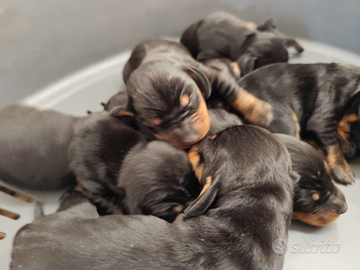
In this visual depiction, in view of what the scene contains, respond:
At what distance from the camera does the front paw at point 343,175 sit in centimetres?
196

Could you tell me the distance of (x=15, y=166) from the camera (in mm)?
1837

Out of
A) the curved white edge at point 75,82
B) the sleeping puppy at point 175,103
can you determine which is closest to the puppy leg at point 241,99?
the sleeping puppy at point 175,103

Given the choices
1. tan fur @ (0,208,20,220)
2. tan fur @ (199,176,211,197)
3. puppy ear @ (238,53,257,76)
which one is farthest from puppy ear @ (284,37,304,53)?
tan fur @ (0,208,20,220)

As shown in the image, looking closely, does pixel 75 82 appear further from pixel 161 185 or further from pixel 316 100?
pixel 316 100

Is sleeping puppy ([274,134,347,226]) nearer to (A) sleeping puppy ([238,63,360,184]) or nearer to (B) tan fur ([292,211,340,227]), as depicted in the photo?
(B) tan fur ([292,211,340,227])

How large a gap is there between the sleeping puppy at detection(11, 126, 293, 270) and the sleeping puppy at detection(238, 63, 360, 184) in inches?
25.1

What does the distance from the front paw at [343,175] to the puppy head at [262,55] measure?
99 centimetres

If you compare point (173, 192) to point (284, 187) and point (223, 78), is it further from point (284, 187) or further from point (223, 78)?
point (223, 78)

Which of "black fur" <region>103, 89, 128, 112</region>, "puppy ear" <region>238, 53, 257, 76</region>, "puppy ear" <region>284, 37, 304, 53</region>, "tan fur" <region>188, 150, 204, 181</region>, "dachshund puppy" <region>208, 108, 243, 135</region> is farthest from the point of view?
"puppy ear" <region>284, 37, 304, 53</region>

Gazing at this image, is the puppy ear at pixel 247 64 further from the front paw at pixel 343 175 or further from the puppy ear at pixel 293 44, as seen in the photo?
the front paw at pixel 343 175

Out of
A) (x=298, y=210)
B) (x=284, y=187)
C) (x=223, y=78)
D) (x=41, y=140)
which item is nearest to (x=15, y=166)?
(x=41, y=140)

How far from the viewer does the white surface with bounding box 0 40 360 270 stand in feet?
5.48

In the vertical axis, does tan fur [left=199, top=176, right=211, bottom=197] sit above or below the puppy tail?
above

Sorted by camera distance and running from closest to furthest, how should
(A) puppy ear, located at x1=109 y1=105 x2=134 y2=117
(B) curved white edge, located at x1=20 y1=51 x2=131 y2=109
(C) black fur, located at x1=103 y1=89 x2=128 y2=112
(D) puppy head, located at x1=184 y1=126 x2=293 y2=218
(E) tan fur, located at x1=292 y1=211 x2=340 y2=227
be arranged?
(D) puppy head, located at x1=184 y1=126 x2=293 y2=218 < (E) tan fur, located at x1=292 y1=211 x2=340 y2=227 < (A) puppy ear, located at x1=109 y1=105 x2=134 y2=117 < (C) black fur, located at x1=103 y1=89 x2=128 y2=112 < (B) curved white edge, located at x1=20 y1=51 x2=131 y2=109
